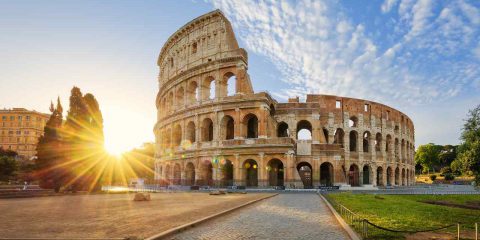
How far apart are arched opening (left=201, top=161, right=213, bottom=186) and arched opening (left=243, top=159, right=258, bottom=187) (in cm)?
448

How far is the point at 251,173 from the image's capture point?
42438mm

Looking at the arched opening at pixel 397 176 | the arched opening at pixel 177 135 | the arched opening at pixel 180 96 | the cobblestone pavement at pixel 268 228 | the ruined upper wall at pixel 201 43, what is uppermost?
the ruined upper wall at pixel 201 43

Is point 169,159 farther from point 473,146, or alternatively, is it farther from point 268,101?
point 473,146

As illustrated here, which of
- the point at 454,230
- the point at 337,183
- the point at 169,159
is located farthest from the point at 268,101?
the point at 454,230

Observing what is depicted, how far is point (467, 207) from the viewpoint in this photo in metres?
17.3

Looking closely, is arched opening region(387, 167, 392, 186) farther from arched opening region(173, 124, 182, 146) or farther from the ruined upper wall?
arched opening region(173, 124, 182, 146)

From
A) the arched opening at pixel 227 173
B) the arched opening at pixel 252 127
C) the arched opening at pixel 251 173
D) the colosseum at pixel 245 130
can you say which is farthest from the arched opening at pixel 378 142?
the arched opening at pixel 227 173

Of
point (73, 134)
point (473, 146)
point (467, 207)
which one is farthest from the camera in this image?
point (73, 134)

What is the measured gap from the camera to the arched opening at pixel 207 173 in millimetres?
40531

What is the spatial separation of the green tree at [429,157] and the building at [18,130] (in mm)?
113400

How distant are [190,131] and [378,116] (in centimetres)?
2863

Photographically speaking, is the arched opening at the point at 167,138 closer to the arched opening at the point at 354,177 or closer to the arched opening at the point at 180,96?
the arched opening at the point at 180,96

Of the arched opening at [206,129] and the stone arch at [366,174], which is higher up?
the arched opening at [206,129]

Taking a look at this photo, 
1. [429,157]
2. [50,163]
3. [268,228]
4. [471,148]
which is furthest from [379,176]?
[429,157]
